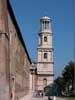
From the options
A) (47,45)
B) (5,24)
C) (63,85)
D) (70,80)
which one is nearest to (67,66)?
(70,80)

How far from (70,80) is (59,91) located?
55.2 ft

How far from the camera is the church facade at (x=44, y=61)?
103 m

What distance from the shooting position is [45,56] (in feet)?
340

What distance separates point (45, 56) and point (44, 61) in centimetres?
119

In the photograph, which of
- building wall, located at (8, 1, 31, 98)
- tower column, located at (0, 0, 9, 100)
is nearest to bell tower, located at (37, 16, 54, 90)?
building wall, located at (8, 1, 31, 98)

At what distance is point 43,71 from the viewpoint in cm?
10581

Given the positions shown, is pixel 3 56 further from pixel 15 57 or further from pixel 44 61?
pixel 44 61

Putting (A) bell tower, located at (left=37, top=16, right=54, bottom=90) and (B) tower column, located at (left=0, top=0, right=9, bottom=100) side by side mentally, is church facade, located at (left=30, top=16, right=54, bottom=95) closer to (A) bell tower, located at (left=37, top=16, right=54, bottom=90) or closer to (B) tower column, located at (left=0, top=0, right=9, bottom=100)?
(A) bell tower, located at (left=37, top=16, right=54, bottom=90)

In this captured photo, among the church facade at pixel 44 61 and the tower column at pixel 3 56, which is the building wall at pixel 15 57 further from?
the church facade at pixel 44 61

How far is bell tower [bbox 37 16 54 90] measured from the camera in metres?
103

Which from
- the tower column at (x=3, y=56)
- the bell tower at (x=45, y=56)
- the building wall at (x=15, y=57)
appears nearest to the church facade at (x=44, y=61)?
the bell tower at (x=45, y=56)

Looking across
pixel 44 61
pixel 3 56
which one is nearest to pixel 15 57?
pixel 3 56

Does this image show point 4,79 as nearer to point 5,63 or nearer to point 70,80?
point 5,63

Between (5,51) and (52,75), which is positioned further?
(52,75)
